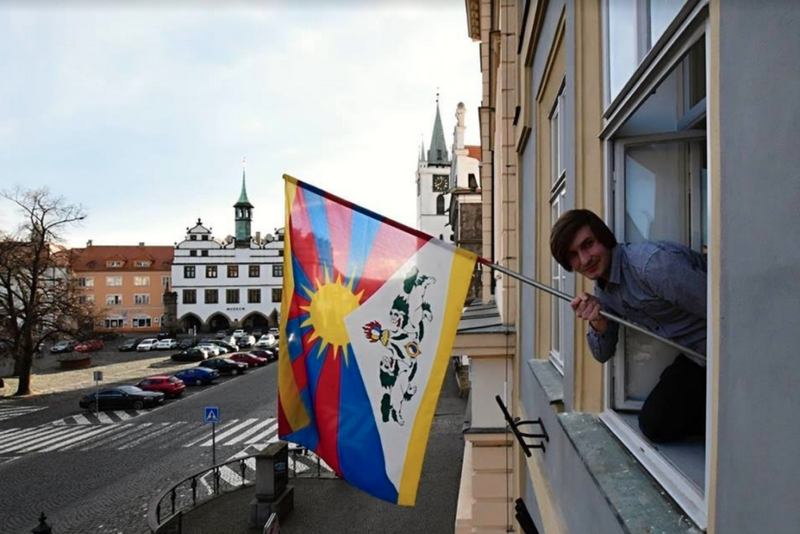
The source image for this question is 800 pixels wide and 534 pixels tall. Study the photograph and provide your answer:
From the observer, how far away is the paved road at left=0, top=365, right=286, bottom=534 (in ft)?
46.1

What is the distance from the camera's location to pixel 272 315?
71562 millimetres

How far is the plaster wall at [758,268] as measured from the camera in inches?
37.7

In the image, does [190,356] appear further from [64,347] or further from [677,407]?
[677,407]

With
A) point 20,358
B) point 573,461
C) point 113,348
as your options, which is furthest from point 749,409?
point 113,348

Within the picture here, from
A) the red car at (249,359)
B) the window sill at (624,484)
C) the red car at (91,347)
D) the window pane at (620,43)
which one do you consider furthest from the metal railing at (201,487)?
the red car at (91,347)

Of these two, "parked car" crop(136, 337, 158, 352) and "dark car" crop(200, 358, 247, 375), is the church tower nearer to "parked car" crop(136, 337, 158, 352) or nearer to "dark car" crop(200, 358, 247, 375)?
"parked car" crop(136, 337, 158, 352)

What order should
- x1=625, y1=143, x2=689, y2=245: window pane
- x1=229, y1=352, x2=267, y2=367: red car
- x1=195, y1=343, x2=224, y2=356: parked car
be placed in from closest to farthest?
x1=625, y1=143, x2=689, y2=245: window pane < x1=229, y1=352, x2=267, y2=367: red car < x1=195, y1=343, x2=224, y2=356: parked car

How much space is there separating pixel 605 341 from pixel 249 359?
43.3 meters

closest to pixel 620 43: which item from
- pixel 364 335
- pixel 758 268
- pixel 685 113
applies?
pixel 685 113

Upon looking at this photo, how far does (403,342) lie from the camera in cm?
365

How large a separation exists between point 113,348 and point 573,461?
61621 mm

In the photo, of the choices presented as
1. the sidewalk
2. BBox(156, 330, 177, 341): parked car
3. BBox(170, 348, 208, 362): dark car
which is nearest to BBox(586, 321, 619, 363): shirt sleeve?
the sidewalk

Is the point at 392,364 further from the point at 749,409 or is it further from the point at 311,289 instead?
the point at 749,409

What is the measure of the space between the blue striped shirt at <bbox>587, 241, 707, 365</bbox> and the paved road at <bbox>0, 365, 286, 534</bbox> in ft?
44.2
